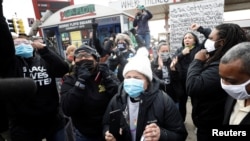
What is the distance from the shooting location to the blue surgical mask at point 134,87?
69.4 inches

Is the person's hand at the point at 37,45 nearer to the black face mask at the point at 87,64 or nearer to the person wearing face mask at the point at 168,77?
the black face mask at the point at 87,64

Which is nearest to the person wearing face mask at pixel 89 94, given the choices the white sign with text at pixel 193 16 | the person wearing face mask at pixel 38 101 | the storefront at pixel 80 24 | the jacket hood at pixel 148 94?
the person wearing face mask at pixel 38 101

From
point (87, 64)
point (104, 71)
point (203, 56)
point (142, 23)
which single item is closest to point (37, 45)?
point (87, 64)

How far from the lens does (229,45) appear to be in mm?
1794

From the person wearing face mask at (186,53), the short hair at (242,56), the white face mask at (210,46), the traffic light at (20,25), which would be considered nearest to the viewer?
the short hair at (242,56)

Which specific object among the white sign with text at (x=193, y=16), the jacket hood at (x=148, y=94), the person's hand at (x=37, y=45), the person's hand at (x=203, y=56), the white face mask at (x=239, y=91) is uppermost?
the white sign with text at (x=193, y=16)

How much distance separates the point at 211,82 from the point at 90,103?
116 cm

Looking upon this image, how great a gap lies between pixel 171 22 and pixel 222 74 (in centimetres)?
367

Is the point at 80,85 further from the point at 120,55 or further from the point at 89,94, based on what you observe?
the point at 120,55

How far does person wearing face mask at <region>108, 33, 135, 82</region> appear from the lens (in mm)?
3096

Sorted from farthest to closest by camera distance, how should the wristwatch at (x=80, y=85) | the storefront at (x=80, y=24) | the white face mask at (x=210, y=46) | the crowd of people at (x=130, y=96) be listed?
1. the storefront at (x=80, y=24)
2. the wristwatch at (x=80, y=85)
3. the white face mask at (x=210, y=46)
4. the crowd of people at (x=130, y=96)

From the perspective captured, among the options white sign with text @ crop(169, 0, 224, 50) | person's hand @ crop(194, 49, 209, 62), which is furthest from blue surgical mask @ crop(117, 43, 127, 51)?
white sign with text @ crop(169, 0, 224, 50)

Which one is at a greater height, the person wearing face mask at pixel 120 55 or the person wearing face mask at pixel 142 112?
the person wearing face mask at pixel 120 55

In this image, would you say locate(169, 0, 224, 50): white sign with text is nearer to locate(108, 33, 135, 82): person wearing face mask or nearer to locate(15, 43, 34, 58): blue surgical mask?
locate(108, 33, 135, 82): person wearing face mask
